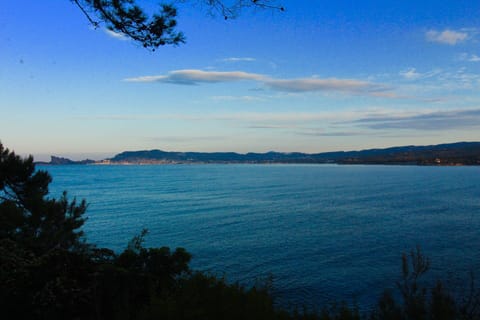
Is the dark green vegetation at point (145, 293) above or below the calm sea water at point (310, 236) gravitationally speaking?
above

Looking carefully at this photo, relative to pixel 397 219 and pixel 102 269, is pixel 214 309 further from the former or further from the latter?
pixel 397 219

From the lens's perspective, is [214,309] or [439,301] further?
[439,301]

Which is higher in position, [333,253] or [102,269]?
[102,269]

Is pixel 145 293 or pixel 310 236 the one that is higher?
pixel 145 293

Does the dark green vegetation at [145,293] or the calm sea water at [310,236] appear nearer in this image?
the dark green vegetation at [145,293]

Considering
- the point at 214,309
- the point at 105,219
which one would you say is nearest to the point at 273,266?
the point at 214,309

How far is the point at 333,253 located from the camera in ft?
97.3

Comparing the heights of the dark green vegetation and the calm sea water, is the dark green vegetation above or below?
above

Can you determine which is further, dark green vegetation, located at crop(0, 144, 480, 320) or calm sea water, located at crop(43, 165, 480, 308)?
calm sea water, located at crop(43, 165, 480, 308)

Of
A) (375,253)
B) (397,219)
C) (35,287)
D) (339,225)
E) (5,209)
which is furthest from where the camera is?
(397,219)

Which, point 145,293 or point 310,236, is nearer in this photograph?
point 145,293

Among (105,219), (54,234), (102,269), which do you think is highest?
Result: (102,269)

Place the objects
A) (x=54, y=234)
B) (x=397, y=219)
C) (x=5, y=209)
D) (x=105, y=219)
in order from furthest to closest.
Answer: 1. (x=105, y=219)
2. (x=397, y=219)
3. (x=54, y=234)
4. (x=5, y=209)

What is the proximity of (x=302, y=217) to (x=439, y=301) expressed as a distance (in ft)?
135
